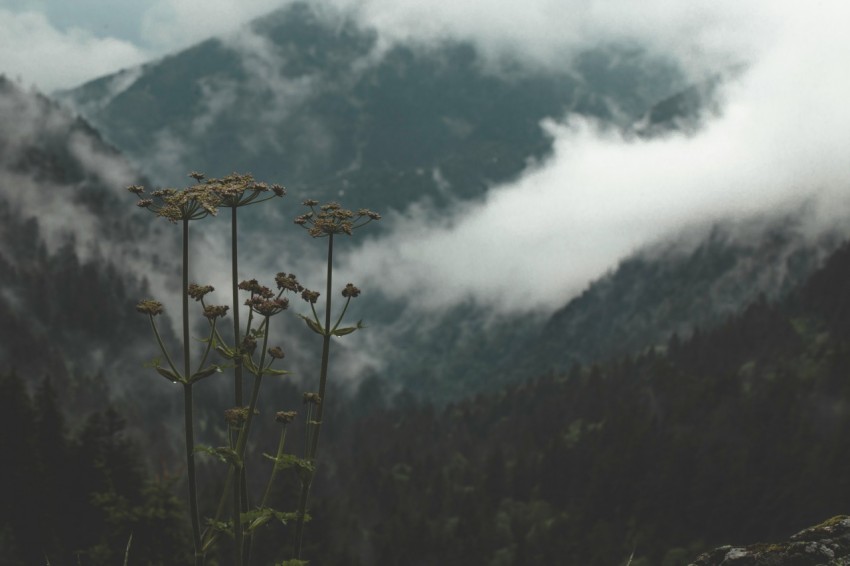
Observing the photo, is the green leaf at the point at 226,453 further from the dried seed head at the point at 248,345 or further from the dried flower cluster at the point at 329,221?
the dried flower cluster at the point at 329,221

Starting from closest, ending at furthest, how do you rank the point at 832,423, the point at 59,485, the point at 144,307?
the point at 144,307 → the point at 59,485 → the point at 832,423

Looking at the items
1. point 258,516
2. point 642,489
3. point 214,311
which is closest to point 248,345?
point 214,311

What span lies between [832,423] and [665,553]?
46.0 m

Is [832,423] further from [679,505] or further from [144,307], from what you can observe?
[144,307]

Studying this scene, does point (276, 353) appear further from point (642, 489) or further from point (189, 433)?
point (642, 489)

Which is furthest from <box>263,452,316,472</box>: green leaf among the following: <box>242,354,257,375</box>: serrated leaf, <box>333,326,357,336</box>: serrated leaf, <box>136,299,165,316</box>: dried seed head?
<box>136,299,165,316</box>: dried seed head

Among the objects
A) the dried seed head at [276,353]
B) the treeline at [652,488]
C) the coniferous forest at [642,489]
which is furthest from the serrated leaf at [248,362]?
the treeline at [652,488]

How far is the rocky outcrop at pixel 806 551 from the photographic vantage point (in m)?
9.10

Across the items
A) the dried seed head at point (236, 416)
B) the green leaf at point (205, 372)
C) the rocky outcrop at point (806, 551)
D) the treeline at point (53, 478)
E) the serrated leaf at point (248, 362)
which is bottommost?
the treeline at point (53, 478)

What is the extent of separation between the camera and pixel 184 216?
28.8ft

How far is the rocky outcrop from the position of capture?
9102 mm

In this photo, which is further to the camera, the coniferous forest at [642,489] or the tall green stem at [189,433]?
the coniferous forest at [642,489]

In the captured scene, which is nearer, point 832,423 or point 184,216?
point 184,216

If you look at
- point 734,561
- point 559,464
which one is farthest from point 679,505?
point 734,561
